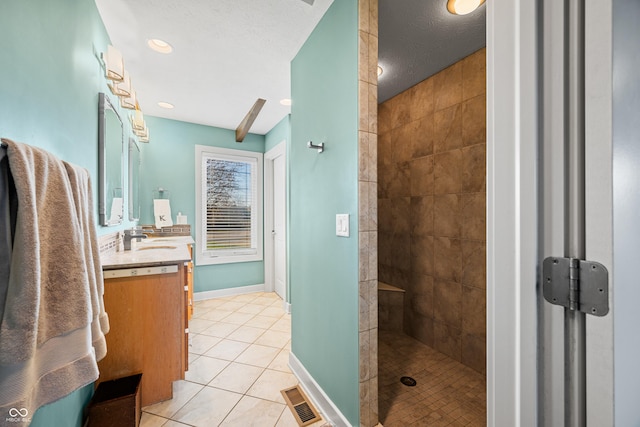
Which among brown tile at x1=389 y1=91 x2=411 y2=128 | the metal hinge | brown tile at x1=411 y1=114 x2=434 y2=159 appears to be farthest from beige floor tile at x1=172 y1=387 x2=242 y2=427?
brown tile at x1=389 y1=91 x2=411 y2=128

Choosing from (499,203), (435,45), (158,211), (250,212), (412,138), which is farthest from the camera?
(250,212)

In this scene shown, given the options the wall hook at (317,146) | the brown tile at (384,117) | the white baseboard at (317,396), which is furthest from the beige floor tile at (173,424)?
the brown tile at (384,117)

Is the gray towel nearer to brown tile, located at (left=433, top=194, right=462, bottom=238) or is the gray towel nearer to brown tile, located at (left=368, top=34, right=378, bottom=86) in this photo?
brown tile, located at (left=368, top=34, right=378, bottom=86)

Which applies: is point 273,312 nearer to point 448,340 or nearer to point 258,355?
point 258,355

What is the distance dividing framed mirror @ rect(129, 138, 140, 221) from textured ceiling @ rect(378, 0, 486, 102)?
2683 mm

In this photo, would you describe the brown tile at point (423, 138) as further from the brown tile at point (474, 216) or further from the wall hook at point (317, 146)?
the wall hook at point (317, 146)

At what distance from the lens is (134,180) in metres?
3.07

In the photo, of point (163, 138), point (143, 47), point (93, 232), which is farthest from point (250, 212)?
point (93, 232)

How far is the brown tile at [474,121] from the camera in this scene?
1960 mm

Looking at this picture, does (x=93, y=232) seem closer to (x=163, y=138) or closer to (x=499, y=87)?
(x=499, y=87)

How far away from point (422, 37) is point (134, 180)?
330 centimetres

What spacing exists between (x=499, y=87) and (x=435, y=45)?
1.69 meters

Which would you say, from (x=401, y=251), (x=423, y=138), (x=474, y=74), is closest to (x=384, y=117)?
(x=423, y=138)

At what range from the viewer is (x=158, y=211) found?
3404 millimetres
